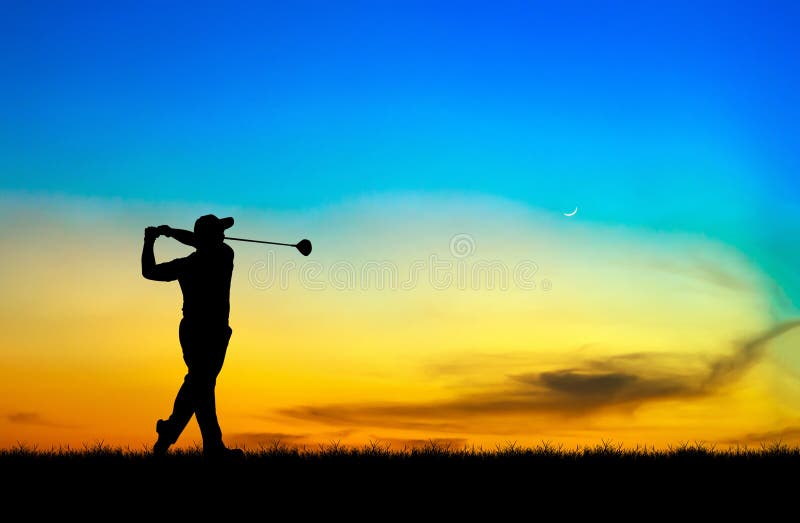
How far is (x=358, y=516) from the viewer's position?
993cm

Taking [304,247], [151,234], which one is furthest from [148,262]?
[304,247]

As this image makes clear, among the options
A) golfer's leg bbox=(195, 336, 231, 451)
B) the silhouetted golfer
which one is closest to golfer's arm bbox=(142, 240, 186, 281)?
the silhouetted golfer

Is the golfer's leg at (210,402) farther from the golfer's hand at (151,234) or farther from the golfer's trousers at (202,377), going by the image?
the golfer's hand at (151,234)

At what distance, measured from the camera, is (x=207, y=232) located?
1378cm

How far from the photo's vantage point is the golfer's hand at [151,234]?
537 inches

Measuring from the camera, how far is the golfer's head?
1376cm

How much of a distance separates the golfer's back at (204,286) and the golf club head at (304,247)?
6.01 ft

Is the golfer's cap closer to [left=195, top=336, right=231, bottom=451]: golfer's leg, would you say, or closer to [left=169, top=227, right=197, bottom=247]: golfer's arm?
[left=169, top=227, right=197, bottom=247]: golfer's arm

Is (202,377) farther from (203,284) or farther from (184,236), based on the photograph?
(184,236)

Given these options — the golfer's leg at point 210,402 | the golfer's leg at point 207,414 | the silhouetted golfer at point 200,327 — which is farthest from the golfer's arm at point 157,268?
the golfer's leg at point 207,414

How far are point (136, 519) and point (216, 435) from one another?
3.72m

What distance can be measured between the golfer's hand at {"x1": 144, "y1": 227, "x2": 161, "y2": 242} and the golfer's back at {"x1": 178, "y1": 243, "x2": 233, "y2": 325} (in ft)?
1.70

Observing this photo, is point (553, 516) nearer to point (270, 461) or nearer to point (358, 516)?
point (358, 516)

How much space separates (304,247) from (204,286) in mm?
2209
